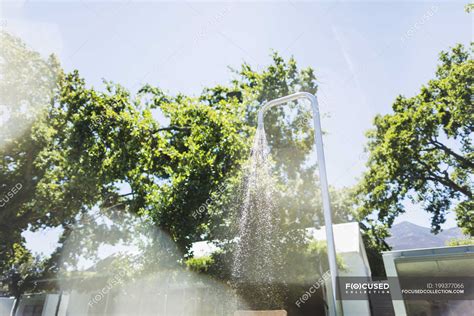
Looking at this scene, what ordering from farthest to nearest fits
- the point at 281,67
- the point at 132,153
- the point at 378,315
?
the point at 281,67 → the point at 378,315 → the point at 132,153

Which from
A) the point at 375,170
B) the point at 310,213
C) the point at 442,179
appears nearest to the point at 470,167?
the point at 442,179

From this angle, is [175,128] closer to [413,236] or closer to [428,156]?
[428,156]

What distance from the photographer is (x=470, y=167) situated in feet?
61.7

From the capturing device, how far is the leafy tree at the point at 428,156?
18656mm

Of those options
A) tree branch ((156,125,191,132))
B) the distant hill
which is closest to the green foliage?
tree branch ((156,125,191,132))

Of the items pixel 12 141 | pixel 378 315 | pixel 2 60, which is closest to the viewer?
pixel 2 60

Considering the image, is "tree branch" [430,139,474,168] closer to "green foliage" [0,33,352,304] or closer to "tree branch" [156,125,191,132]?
"green foliage" [0,33,352,304]

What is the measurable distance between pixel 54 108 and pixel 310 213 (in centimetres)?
1760

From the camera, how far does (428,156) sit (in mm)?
20047

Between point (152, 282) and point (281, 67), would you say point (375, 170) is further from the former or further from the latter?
point (152, 282)

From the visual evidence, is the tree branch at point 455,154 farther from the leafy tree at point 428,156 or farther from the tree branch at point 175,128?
the tree branch at point 175,128

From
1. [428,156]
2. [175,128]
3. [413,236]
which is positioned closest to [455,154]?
[428,156]

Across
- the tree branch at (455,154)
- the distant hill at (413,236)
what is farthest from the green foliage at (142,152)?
the distant hill at (413,236)

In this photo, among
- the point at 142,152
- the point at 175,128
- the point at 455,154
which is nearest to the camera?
the point at 142,152
